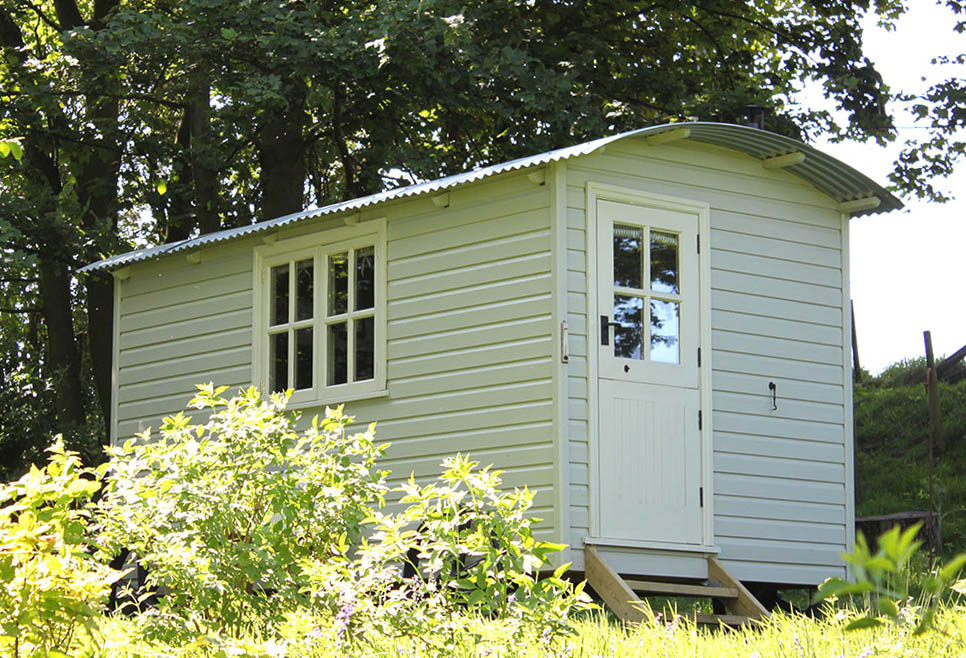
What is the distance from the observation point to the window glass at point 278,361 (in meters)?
9.80

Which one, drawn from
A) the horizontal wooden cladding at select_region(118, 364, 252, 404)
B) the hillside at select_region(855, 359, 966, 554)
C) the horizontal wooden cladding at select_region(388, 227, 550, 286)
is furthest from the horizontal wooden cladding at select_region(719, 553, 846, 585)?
the hillside at select_region(855, 359, 966, 554)

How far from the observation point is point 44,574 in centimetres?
444

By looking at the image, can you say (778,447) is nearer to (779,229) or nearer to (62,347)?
(779,229)

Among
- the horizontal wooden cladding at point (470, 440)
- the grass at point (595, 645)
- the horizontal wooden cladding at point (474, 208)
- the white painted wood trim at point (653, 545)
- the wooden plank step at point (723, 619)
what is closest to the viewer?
the grass at point (595, 645)

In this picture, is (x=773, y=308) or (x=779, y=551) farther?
(x=773, y=308)

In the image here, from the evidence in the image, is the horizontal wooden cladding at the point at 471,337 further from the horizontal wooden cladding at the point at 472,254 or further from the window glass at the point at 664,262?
the window glass at the point at 664,262

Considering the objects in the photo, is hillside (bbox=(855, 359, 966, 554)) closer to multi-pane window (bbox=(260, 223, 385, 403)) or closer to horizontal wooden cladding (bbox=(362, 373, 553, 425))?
horizontal wooden cladding (bbox=(362, 373, 553, 425))

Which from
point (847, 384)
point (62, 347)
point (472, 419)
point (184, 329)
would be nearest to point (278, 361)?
point (184, 329)

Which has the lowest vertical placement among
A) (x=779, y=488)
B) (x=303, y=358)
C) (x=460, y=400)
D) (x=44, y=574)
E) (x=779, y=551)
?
(x=779, y=551)

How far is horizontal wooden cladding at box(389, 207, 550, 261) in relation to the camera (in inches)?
328

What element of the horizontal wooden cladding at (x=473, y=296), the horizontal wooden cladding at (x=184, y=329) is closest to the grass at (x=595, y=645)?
the horizontal wooden cladding at (x=473, y=296)

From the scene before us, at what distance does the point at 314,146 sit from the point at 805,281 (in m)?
7.98

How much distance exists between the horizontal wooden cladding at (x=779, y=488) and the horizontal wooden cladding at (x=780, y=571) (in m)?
0.44

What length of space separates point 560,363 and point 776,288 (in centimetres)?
199
